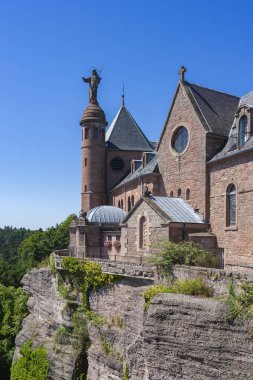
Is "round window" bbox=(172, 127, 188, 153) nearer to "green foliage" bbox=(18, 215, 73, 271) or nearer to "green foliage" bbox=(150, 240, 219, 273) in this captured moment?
"green foliage" bbox=(150, 240, 219, 273)

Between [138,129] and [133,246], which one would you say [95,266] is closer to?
[133,246]

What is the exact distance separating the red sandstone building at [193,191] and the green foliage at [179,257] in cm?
202

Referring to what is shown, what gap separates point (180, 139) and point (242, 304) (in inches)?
667

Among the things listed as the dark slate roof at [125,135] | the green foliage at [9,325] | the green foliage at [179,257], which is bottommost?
the green foliage at [9,325]

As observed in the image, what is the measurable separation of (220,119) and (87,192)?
20195mm

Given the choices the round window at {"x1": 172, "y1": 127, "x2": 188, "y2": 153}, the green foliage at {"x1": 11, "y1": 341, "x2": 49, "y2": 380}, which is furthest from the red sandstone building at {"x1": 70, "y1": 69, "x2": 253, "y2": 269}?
the green foliage at {"x1": 11, "y1": 341, "x2": 49, "y2": 380}

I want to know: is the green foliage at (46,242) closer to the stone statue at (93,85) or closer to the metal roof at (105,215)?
the stone statue at (93,85)

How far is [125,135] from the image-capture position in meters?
48.5

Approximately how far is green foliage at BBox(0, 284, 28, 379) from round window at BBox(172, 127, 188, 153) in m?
19.5

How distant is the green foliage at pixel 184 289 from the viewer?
1620 cm

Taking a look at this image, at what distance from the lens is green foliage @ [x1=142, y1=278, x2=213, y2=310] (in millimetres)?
16203

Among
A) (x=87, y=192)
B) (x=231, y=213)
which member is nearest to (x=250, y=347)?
(x=231, y=213)

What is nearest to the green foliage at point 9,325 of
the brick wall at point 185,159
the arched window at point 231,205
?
the brick wall at point 185,159

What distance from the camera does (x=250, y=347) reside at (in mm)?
13406
